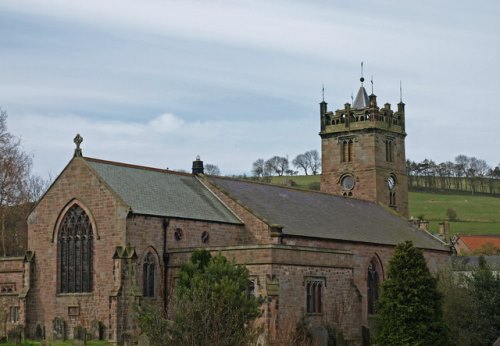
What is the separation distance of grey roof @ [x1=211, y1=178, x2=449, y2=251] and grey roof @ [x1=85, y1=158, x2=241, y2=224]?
1590 millimetres

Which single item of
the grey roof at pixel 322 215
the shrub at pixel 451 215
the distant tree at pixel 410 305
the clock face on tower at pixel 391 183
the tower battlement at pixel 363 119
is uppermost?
the tower battlement at pixel 363 119

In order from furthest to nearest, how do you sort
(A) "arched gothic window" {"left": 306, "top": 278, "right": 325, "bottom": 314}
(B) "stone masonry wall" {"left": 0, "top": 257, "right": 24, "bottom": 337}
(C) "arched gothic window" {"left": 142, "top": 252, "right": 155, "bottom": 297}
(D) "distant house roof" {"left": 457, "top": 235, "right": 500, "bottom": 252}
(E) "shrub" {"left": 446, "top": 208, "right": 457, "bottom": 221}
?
(E) "shrub" {"left": 446, "top": 208, "right": 457, "bottom": 221} → (D) "distant house roof" {"left": 457, "top": 235, "right": 500, "bottom": 252} → (B) "stone masonry wall" {"left": 0, "top": 257, "right": 24, "bottom": 337} → (A) "arched gothic window" {"left": 306, "top": 278, "right": 325, "bottom": 314} → (C) "arched gothic window" {"left": 142, "top": 252, "right": 155, "bottom": 297}

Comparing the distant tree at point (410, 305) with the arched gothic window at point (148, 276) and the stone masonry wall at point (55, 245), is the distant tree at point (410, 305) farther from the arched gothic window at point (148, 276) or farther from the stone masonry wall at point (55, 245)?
the stone masonry wall at point (55, 245)

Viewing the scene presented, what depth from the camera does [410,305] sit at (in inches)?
1711

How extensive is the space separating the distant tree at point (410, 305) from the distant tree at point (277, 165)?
384 feet

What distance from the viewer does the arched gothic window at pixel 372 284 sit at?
2263 inches

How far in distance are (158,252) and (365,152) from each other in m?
29.7

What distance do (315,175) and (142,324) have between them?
126053 millimetres

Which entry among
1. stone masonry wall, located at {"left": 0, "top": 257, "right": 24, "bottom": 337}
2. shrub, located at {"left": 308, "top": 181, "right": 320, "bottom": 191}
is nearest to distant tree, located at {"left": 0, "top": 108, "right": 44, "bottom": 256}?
stone masonry wall, located at {"left": 0, "top": 257, "right": 24, "bottom": 337}

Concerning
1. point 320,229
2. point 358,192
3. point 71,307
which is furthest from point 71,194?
point 358,192

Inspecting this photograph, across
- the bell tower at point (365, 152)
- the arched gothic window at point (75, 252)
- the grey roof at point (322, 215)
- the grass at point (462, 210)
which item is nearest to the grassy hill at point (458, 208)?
the grass at point (462, 210)

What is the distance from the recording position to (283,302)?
146 feet

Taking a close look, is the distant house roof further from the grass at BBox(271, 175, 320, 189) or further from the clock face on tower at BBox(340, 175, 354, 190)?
the clock face on tower at BBox(340, 175, 354, 190)

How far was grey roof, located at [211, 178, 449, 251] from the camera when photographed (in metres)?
53.2
